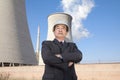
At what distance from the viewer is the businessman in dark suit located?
1.85 meters

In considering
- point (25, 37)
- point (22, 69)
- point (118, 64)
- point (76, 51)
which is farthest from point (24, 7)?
point (76, 51)

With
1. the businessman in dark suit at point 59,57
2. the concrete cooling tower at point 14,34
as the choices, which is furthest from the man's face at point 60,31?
the concrete cooling tower at point 14,34

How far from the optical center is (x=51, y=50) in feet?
6.37

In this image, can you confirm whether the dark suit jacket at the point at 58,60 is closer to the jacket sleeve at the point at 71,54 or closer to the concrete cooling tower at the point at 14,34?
the jacket sleeve at the point at 71,54

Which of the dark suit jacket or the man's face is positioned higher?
the man's face

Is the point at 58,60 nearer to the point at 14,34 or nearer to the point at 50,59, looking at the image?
the point at 50,59

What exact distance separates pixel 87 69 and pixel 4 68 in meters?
7.66

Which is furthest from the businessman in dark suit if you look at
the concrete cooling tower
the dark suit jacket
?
the concrete cooling tower

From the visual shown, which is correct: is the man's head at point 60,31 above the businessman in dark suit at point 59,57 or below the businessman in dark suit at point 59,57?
above

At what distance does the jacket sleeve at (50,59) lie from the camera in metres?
1.87

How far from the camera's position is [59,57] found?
6.18 feet

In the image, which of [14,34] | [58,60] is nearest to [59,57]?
[58,60]

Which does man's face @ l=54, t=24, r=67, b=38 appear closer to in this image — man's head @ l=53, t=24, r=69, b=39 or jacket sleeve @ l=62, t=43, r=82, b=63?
man's head @ l=53, t=24, r=69, b=39

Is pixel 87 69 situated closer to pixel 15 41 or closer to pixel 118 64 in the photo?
pixel 118 64
